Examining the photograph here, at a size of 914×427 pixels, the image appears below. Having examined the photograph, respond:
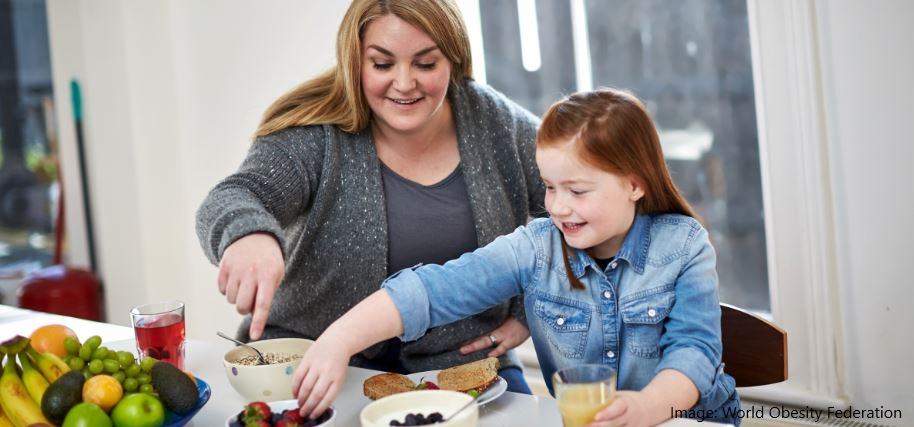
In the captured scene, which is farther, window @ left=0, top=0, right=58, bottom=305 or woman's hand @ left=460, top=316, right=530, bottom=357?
window @ left=0, top=0, right=58, bottom=305

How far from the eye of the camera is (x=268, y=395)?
1329 mm

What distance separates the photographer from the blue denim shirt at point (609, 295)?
140cm

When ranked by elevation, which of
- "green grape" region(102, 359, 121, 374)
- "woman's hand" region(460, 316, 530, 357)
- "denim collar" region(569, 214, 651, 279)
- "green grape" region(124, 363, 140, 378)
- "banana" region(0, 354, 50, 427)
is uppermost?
"denim collar" region(569, 214, 651, 279)

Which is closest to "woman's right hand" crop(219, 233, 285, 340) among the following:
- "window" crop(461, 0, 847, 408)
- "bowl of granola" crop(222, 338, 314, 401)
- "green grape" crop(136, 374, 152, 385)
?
"bowl of granola" crop(222, 338, 314, 401)

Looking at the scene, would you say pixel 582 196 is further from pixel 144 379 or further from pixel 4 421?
pixel 4 421

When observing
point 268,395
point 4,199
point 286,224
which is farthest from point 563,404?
point 4,199

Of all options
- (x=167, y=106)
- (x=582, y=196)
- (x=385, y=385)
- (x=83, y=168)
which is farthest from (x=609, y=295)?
(x=83, y=168)

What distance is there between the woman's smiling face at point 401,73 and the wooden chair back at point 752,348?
26.8 inches

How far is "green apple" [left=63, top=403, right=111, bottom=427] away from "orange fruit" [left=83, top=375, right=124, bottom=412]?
0.02 meters

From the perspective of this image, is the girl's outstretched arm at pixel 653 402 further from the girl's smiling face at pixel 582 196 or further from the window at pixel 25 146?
the window at pixel 25 146

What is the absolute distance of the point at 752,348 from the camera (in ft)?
5.01

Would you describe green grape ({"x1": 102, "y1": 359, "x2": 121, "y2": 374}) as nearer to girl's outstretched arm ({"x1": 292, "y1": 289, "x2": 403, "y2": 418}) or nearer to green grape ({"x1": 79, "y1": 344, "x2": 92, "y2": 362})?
green grape ({"x1": 79, "y1": 344, "x2": 92, "y2": 362})

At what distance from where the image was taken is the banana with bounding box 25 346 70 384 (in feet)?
4.11

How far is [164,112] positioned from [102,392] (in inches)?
91.2
